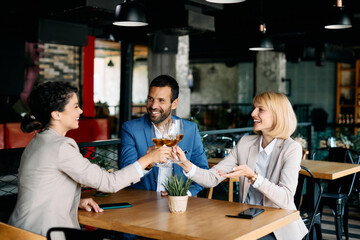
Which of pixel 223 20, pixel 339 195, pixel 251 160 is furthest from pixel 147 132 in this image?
pixel 223 20

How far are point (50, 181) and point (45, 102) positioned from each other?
0.37m

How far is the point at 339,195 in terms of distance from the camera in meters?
4.35

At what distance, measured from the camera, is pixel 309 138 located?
7.20 meters

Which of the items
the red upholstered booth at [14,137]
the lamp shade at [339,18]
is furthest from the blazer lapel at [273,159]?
the red upholstered booth at [14,137]

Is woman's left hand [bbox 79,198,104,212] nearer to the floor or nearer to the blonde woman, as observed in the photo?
the blonde woman

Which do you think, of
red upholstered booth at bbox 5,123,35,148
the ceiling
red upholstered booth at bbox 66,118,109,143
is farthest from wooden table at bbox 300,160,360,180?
red upholstered booth at bbox 66,118,109,143

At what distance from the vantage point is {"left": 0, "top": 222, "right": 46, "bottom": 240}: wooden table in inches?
70.6

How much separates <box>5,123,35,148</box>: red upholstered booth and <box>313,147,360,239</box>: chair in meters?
4.91

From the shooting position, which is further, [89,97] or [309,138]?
[89,97]

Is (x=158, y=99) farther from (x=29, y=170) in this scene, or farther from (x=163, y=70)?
(x=163, y=70)

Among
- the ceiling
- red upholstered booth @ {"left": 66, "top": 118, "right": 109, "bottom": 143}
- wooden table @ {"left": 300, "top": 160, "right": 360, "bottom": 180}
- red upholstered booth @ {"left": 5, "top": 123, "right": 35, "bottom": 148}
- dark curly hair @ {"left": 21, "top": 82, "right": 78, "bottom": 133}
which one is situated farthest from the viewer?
red upholstered booth @ {"left": 66, "top": 118, "right": 109, "bottom": 143}

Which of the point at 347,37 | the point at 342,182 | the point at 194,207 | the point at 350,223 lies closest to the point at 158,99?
the point at 194,207

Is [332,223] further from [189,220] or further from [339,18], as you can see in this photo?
[189,220]

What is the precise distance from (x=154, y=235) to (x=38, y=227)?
0.53 metres
